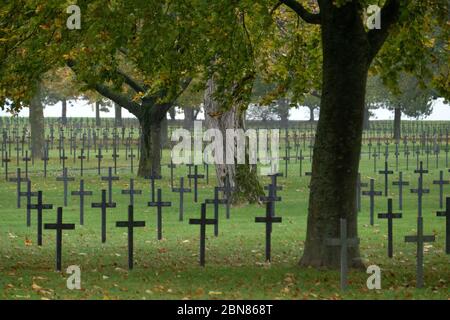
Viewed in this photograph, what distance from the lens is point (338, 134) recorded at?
18094 millimetres

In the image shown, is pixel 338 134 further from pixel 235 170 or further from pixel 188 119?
pixel 188 119

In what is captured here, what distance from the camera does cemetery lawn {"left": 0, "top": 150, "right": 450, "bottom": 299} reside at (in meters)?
15.1

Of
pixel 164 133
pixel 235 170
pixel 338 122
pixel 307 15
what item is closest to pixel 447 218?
pixel 338 122

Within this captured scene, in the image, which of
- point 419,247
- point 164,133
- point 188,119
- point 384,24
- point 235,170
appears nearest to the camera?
point 419,247

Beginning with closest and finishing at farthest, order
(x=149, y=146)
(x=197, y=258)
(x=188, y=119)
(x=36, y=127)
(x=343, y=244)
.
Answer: (x=343, y=244) < (x=197, y=258) < (x=149, y=146) < (x=36, y=127) < (x=188, y=119)

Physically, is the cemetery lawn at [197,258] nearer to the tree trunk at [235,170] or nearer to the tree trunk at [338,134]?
the tree trunk at [235,170]

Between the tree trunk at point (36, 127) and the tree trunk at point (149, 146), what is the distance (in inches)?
501

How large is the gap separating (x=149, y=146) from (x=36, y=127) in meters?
13.2

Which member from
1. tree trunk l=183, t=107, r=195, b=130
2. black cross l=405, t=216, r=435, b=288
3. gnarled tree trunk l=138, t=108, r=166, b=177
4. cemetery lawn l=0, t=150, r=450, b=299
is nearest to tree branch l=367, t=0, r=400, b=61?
cemetery lawn l=0, t=150, r=450, b=299

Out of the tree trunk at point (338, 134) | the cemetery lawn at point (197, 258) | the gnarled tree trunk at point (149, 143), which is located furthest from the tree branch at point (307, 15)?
the gnarled tree trunk at point (149, 143)

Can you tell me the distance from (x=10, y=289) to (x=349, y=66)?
618cm

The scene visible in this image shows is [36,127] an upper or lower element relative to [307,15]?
lower

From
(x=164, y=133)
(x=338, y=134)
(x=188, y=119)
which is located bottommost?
(x=164, y=133)
